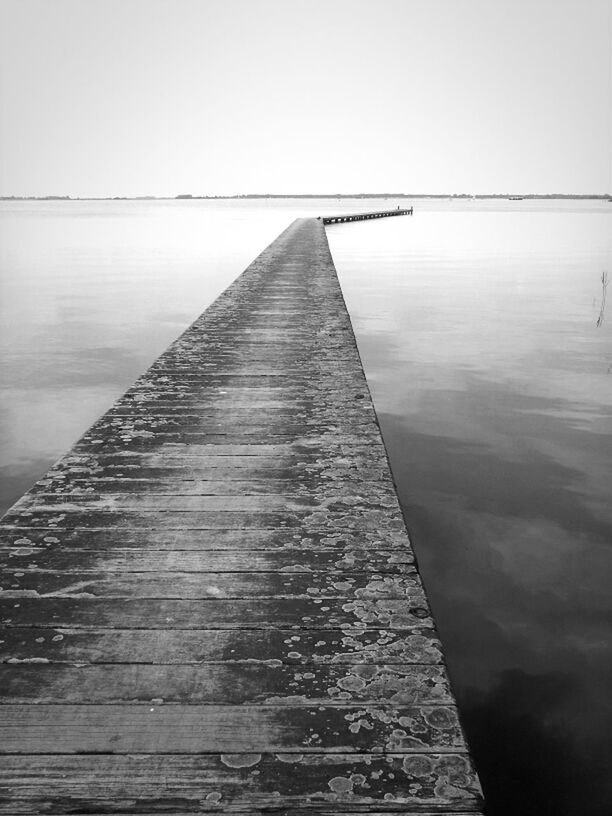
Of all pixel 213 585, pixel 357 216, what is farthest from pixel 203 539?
pixel 357 216

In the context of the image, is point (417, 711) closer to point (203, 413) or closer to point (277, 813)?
point (277, 813)

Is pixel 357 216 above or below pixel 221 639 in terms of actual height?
above

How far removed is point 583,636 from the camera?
4332 millimetres

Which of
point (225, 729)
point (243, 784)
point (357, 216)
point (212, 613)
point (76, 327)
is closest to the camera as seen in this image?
point (243, 784)

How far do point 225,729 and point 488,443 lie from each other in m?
6.49

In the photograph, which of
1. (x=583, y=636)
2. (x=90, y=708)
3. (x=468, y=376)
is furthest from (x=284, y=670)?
(x=468, y=376)

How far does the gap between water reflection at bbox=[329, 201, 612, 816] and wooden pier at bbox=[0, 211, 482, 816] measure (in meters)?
1.46

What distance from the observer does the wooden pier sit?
5.93ft

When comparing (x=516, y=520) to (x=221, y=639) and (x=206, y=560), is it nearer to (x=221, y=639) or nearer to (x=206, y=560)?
(x=206, y=560)

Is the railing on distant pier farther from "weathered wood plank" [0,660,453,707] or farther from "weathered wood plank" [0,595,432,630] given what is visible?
"weathered wood plank" [0,660,453,707]

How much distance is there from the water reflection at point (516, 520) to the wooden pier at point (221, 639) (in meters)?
1.46

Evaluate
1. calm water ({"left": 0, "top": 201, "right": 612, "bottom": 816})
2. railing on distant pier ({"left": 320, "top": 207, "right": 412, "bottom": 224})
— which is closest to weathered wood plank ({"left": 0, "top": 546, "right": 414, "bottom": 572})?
calm water ({"left": 0, "top": 201, "right": 612, "bottom": 816})

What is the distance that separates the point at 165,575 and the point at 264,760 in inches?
43.2

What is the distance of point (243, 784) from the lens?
1.79 m
